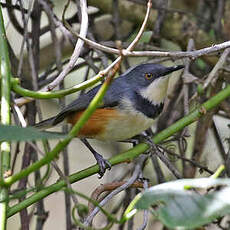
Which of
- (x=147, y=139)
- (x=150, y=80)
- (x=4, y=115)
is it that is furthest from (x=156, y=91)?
(x=4, y=115)

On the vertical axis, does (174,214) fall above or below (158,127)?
above

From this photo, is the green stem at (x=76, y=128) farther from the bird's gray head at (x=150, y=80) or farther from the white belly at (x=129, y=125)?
the bird's gray head at (x=150, y=80)

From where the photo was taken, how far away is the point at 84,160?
4734mm

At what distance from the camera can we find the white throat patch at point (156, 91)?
3061mm

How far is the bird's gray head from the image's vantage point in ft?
10.1

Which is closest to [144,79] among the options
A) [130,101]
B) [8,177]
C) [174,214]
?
[130,101]

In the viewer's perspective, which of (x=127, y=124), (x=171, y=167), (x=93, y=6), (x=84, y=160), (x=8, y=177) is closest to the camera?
(x=8, y=177)

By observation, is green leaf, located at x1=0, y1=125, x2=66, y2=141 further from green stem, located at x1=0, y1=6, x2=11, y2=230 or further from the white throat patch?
the white throat patch

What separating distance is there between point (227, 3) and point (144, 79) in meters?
1.46

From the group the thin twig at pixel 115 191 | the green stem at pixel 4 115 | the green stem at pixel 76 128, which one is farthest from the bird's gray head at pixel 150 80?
the green stem at pixel 76 128

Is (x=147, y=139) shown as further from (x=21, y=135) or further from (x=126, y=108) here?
(x=21, y=135)

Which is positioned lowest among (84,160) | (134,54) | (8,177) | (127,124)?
(84,160)

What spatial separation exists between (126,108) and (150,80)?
0.97ft

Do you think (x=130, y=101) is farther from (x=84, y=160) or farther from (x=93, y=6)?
(x=84, y=160)
